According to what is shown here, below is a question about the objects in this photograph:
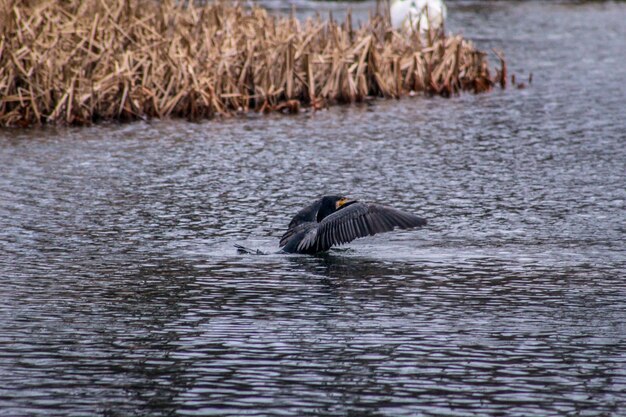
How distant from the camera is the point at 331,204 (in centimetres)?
1072

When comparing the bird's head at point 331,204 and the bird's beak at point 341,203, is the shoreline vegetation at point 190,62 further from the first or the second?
the bird's beak at point 341,203

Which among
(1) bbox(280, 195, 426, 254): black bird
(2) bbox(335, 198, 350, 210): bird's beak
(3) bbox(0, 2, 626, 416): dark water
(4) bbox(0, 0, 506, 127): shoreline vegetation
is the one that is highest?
(4) bbox(0, 0, 506, 127): shoreline vegetation

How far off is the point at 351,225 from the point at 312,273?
0.70 metres

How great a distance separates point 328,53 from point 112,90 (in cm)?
378

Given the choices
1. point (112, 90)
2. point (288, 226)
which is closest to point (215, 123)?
point (112, 90)

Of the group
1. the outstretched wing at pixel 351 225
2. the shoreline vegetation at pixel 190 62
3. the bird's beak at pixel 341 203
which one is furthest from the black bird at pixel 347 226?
the shoreline vegetation at pixel 190 62

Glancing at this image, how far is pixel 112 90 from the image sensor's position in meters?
18.4

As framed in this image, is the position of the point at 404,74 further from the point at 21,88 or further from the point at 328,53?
the point at 21,88

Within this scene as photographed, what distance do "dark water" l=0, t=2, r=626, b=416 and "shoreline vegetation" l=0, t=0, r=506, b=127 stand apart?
684mm

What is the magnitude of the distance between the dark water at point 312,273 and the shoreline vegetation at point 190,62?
684 mm

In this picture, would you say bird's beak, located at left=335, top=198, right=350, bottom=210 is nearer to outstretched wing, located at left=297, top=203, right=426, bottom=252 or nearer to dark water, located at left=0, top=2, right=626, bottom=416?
outstretched wing, located at left=297, top=203, right=426, bottom=252

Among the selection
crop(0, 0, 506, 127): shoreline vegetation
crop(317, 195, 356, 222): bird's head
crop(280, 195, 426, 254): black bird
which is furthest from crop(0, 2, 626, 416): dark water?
crop(0, 0, 506, 127): shoreline vegetation

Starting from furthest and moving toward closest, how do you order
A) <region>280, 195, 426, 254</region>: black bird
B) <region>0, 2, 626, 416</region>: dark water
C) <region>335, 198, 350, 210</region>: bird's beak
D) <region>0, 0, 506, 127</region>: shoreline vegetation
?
<region>0, 0, 506, 127</region>: shoreline vegetation < <region>335, 198, 350, 210</region>: bird's beak < <region>280, 195, 426, 254</region>: black bird < <region>0, 2, 626, 416</region>: dark water

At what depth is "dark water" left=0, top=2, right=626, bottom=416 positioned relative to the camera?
6.86 meters
